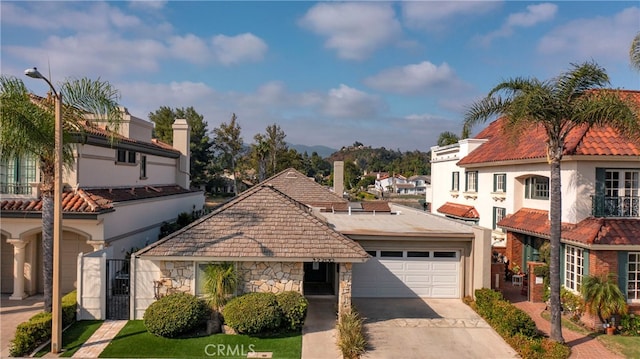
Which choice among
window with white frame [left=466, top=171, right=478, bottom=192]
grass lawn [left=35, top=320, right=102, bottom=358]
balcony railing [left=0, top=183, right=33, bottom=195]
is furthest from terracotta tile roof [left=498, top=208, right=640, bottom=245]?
balcony railing [left=0, top=183, right=33, bottom=195]

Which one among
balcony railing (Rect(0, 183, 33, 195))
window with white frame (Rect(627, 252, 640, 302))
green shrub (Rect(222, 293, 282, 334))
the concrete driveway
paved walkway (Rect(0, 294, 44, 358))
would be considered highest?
balcony railing (Rect(0, 183, 33, 195))

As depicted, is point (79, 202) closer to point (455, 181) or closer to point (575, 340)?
point (575, 340)


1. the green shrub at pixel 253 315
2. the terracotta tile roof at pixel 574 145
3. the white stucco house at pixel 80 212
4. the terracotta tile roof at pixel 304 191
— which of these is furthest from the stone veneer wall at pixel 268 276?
the terracotta tile roof at pixel 304 191

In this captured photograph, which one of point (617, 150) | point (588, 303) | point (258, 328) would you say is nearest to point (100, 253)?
point (258, 328)

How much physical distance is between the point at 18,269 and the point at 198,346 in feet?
27.3

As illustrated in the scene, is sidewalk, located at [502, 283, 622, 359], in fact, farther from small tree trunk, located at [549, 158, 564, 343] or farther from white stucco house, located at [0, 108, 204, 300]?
white stucco house, located at [0, 108, 204, 300]

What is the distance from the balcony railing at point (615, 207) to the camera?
46.1 ft

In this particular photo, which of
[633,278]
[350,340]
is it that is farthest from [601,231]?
[350,340]

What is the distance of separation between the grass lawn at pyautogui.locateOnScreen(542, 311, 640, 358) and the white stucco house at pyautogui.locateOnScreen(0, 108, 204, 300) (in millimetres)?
15337

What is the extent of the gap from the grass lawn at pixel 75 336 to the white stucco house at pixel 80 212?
242 cm

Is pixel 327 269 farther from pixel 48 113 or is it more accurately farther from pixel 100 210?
pixel 48 113

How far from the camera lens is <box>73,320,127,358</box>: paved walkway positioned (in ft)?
33.1

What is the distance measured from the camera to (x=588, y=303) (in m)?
12.4

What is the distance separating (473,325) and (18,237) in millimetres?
15817
